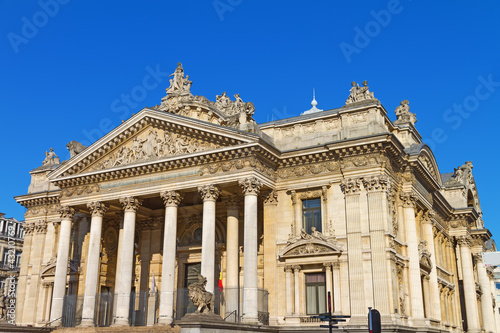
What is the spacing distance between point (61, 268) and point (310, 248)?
15.3 m

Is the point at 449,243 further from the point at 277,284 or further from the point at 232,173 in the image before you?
the point at 232,173

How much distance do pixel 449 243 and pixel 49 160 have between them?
3177cm

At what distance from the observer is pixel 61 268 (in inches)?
1318

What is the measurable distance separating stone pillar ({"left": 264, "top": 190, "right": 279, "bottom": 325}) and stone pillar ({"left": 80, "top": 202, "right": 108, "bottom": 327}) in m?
10.0

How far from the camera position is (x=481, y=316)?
45.8 m

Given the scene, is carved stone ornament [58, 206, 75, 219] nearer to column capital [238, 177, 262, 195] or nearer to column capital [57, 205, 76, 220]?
column capital [57, 205, 76, 220]

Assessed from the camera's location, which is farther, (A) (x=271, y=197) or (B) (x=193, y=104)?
(B) (x=193, y=104)

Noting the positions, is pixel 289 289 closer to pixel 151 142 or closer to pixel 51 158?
pixel 151 142

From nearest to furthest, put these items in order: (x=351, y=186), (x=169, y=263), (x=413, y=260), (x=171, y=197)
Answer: (x=351, y=186) → (x=169, y=263) → (x=413, y=260) → (x=171, y=197)

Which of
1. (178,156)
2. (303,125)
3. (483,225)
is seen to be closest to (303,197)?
(303,125)

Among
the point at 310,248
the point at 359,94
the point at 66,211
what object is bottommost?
the point at 310,248

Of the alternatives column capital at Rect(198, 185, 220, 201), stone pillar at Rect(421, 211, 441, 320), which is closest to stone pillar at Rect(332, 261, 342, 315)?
column capital at Rect(198, 185, 220, 201)

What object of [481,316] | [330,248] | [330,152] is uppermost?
[330,152]

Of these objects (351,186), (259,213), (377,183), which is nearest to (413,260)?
(377,183)
